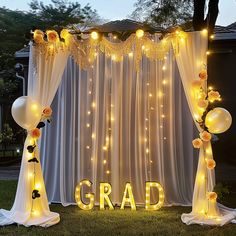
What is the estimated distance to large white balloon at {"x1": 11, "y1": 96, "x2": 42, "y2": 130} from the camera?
516 centimetres

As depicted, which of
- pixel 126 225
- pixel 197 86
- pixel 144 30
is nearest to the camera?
pixel 126 225

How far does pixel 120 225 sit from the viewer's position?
16.6ft

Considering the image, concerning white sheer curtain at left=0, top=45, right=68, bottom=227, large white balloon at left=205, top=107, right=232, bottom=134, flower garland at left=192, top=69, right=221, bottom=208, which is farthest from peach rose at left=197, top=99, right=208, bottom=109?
white sheer curtain at left=0, top=45, right=68, bottom=227

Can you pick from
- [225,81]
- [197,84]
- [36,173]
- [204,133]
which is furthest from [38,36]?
[225,81]

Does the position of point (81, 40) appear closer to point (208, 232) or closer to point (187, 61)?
point (187, 61)

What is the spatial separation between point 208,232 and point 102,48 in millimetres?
2855

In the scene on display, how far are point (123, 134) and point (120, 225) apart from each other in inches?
62.8

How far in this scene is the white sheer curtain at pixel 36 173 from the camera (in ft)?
Answer: 16.9

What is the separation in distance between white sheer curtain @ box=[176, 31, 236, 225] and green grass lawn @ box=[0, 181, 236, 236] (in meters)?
0.19

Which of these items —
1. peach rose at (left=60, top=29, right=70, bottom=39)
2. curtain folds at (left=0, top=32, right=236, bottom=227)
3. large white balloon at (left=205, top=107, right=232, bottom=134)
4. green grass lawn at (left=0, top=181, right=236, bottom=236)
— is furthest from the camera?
curtain folds at (left=0, top=32, right=236, bottom=227)

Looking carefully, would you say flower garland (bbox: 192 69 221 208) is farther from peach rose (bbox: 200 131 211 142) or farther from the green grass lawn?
the green grass lawn

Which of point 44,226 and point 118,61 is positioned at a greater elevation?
point 118,61

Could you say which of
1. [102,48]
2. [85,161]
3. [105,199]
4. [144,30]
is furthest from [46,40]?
[105,199]

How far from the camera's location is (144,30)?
5.78m
